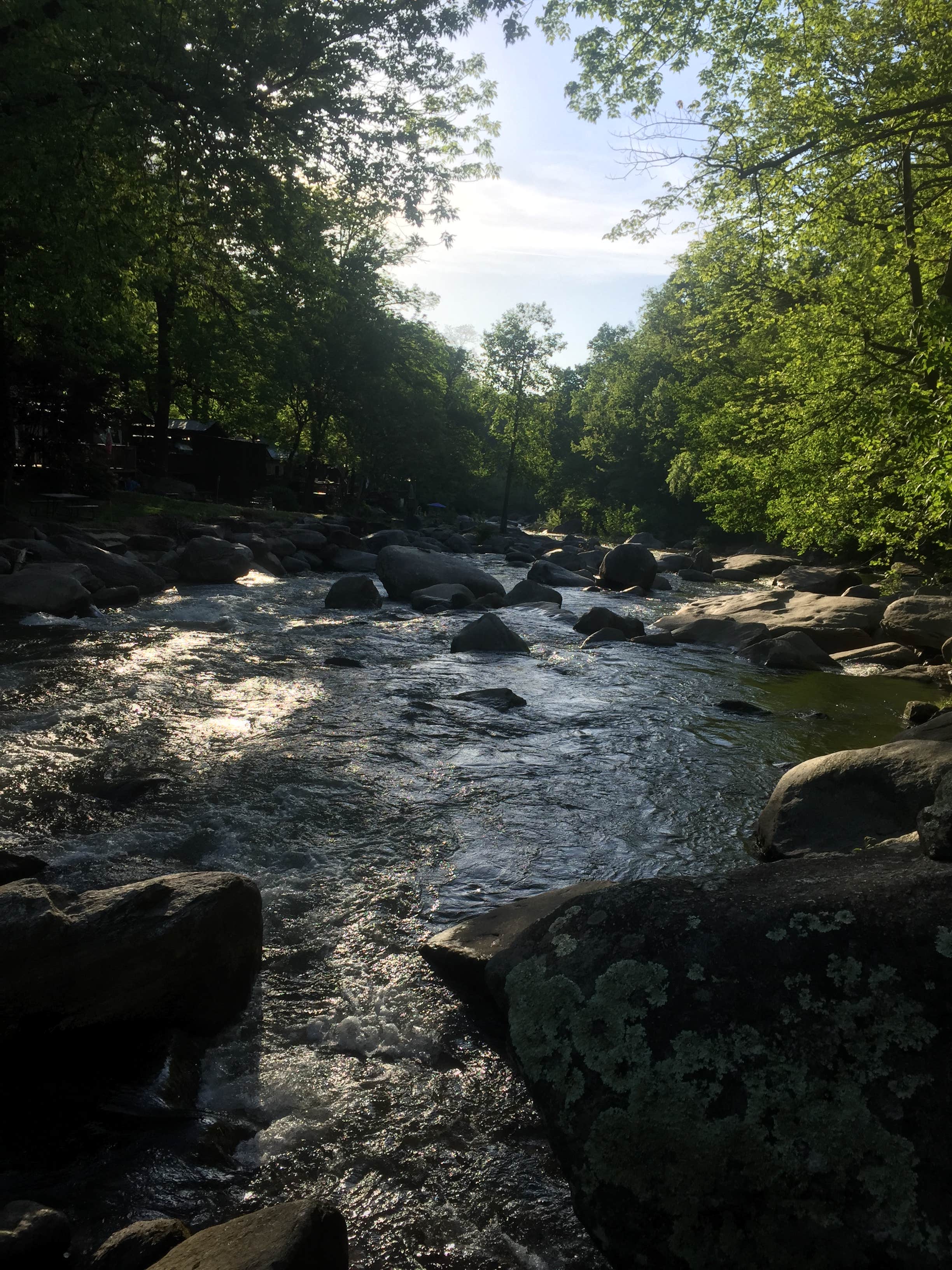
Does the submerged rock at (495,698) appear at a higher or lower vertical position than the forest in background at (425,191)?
lower

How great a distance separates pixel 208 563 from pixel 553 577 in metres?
9.72

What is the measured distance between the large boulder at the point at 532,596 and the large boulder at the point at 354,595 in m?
3.23

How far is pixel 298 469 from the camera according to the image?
48.2 meters

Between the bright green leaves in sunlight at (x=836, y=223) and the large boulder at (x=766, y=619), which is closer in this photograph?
the bright green leaves in sunlight at (x=836, y=223)

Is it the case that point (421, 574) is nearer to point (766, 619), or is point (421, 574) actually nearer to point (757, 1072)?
point (766, 619)

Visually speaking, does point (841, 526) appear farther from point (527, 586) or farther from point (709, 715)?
point (709, 715)

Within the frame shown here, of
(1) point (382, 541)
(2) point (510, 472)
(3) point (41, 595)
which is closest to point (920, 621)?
(3) point (41, 595)

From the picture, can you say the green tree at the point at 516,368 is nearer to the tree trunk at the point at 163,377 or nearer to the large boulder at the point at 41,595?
the tree trunk at the point at 163,377

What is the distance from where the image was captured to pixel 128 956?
352 cm

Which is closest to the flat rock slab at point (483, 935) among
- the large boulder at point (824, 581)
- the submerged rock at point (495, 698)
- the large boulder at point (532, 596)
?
the submerged rock at point (495, 698)

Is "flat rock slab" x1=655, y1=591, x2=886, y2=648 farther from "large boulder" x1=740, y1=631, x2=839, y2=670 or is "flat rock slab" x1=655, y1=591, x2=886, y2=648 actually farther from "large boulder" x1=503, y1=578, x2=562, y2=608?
"large boulder" x1=503, y1=578, x2=562, y2=608

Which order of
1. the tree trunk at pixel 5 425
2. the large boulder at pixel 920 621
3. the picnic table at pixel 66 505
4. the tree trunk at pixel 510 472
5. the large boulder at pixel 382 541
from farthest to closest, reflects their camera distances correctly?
the tree trunk at pixel 510 472, the large boulder at pixel 382 541, the picnic table at pixel 66 505, the tree trunk at pixel 5 425, the large boulder at pixel 920 621

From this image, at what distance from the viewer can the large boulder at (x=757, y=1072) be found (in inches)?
82.7

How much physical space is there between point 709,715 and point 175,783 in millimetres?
5984
